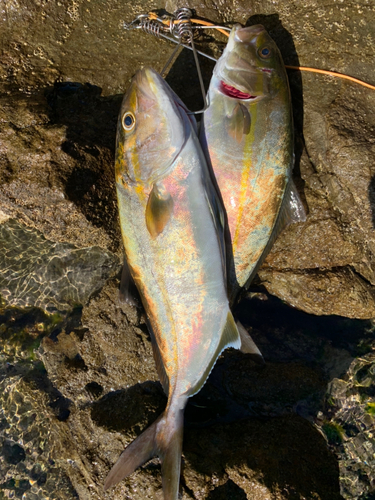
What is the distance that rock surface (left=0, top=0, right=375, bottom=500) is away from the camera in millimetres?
2662

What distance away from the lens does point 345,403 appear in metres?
3.12

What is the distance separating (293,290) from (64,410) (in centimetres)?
261

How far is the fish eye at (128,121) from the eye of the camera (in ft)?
7.70

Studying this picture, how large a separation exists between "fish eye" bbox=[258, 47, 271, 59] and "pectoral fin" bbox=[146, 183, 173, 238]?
132 centimetres

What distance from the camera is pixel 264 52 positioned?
2.56 meters

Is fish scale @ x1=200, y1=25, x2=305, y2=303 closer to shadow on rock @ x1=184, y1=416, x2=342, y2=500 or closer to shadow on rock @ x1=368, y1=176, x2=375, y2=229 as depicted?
shadow on rock @ x1=368, y1=176, x2=375, y2=229

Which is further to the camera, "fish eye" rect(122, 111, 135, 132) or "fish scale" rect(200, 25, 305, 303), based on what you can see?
"fish scale" rect(200, 25, 305, 303)

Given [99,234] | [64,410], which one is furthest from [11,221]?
[64,410]

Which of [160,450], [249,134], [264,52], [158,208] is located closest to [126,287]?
[158,208]

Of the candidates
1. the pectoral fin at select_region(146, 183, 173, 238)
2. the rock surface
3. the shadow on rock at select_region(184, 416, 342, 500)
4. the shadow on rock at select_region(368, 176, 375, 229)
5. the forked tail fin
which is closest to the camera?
the pectoral fin at select_region(146, 183, 173, 238)

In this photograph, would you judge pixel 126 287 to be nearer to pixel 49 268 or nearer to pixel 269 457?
pixel 49 268

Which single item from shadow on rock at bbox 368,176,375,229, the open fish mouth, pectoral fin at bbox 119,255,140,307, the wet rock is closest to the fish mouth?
the open fish mouth

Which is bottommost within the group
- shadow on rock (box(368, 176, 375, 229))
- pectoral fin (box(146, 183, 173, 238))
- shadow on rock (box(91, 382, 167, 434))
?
shadow on rock (box(91, 382, 167, 434))

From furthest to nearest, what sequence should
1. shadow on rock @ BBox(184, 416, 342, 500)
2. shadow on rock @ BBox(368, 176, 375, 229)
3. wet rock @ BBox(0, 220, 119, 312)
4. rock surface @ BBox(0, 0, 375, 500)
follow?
wet rock @ BBox(0, 220, 119, 312) < shadow on rock @ BBox(368, 176, 375, 229) < rock surface @ BBox(0, 0, 375, 500) < shadow on rock @ BBox(184, 416, 342, 500)
